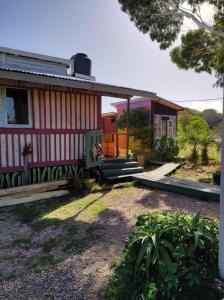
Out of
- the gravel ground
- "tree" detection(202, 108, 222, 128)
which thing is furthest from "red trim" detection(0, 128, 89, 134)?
"tree" detection(202, 108, 222, 128)

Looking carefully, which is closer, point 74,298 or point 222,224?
point 222,224

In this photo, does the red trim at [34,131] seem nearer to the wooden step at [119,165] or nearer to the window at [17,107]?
the window at [17,107]

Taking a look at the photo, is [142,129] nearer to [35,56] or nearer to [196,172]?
[196,172]

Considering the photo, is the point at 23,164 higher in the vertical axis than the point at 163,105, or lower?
lower

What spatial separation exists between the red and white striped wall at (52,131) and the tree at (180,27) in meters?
2.90

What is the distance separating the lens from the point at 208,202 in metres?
5.33

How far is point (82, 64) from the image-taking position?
9.80m

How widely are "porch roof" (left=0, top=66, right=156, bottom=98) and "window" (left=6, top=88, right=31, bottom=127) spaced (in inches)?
22.1

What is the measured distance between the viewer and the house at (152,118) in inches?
447

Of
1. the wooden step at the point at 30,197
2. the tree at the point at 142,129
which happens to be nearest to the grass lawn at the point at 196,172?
the tree at the point at 142,129

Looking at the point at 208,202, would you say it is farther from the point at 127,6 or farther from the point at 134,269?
the point at 127,6

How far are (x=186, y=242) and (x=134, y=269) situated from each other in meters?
0.51

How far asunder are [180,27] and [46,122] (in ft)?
18.6

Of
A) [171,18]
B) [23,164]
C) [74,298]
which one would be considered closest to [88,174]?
[23,164]
